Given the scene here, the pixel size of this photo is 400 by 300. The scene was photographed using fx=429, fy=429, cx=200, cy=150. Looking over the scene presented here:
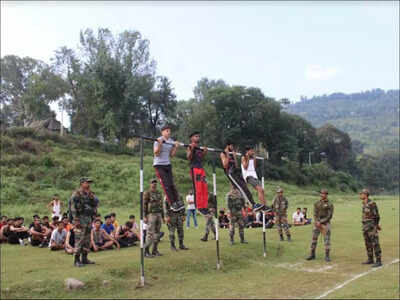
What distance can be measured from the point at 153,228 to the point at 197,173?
2446mm

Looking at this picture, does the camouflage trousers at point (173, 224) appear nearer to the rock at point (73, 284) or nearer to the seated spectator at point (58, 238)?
the seated spectator at point (58, 238)

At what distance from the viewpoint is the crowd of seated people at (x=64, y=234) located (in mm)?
14690

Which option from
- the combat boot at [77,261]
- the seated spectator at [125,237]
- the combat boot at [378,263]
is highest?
the seated spectator at [125,237]

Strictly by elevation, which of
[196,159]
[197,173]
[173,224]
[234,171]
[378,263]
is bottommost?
[378,263]

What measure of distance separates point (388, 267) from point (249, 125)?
180 feet

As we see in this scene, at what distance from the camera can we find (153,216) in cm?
1305

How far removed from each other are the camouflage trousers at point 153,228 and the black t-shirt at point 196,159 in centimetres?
237

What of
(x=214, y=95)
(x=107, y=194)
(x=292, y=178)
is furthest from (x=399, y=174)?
(x=107, y=194)

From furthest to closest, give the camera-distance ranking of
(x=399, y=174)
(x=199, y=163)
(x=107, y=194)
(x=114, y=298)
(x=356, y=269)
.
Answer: (x=399, y=174)
(x=107, y=194)
(x=356, y=269)
(x=199, y=163)
(x=114, y=298)

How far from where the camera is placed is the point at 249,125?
221 feet

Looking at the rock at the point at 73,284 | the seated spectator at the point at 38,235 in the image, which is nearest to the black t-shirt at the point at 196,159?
the rock at the point at 73,284

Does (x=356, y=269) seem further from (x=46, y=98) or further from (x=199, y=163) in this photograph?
(x=46, y=98)

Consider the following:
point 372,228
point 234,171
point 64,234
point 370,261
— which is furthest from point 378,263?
point 64,234

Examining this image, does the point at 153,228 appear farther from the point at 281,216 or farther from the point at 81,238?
the point at 281,216
